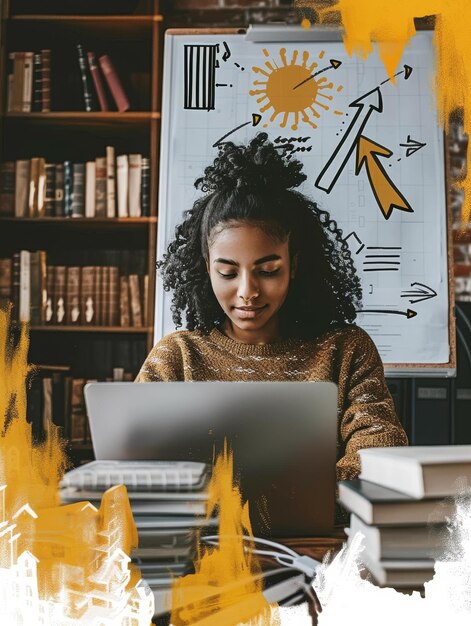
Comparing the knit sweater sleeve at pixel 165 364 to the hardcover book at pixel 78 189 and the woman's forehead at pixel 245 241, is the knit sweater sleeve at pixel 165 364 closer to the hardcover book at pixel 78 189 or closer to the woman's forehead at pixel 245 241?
the woman's forehead at pixel 245 241

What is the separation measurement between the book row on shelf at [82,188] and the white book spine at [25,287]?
0.45 ft

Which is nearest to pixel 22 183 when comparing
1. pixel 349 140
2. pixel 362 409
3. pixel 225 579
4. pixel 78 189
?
Result: pixel 78 189

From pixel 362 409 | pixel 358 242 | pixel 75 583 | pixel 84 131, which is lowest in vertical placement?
pixel 75 583

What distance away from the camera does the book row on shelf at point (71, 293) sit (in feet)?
A: 6.32

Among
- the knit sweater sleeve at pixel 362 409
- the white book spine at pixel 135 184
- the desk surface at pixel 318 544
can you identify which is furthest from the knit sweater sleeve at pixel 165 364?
the white book spine at pixel 135 184

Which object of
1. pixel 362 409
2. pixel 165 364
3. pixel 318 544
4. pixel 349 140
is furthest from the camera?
pixel 349 140

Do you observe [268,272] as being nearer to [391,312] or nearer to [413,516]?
[391,312]

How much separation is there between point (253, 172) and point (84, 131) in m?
0.91

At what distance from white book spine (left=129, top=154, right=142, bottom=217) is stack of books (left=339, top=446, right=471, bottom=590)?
5.18 feet

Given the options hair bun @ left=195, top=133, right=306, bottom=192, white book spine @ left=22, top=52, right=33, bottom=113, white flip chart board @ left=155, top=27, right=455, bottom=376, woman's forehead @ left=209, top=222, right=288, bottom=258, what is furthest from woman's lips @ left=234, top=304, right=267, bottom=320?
white book spine @ left=22, top=52, right=33, bottom=113

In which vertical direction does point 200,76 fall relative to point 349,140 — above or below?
above

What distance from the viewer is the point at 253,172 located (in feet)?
4.60

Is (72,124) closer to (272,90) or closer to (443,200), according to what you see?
(272,90)

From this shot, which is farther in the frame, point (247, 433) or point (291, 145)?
point (291, 145)
